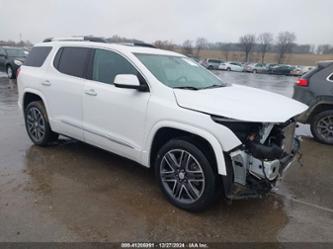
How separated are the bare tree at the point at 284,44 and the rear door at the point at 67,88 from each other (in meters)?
65.4

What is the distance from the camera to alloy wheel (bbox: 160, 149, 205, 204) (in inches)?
135

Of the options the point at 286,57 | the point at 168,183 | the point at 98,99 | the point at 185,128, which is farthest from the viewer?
the point at 286,57

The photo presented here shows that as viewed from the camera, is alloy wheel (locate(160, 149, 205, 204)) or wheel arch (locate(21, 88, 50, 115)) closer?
alloy wheel (locate(160, 149, 205, 204))

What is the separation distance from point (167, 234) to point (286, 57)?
7303 centimetres

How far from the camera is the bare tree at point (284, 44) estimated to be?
217ft

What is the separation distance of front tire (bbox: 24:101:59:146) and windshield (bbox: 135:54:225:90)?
2.21 metres

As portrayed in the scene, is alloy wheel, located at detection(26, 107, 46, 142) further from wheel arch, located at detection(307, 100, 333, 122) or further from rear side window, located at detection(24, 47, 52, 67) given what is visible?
wheel arch, located at detection(307, 100, 333, 122)

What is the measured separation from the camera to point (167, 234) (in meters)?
3.11

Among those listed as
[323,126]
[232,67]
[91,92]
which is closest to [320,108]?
[323,126]

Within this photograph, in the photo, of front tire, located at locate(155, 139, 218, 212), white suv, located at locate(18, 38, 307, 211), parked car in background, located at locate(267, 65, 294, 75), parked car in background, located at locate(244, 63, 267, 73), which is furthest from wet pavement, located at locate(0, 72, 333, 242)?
parked car in background, located at locate(244, 63, 267, 73)

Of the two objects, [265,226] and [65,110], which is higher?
[65,110]

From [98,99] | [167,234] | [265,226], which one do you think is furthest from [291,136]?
[98,99]

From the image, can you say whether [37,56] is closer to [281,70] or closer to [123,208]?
[123,208]

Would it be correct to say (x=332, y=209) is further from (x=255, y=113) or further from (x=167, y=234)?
(x=167, y=234)
